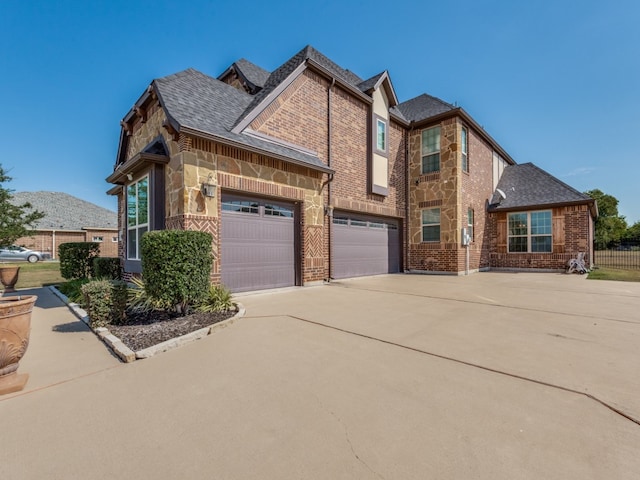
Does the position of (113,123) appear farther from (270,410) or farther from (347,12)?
(270,410)

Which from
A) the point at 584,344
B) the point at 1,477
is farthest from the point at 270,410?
the point at 584,344

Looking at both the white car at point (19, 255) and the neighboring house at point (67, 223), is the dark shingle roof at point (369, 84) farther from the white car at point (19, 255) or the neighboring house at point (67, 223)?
the white car at point (19, 255)

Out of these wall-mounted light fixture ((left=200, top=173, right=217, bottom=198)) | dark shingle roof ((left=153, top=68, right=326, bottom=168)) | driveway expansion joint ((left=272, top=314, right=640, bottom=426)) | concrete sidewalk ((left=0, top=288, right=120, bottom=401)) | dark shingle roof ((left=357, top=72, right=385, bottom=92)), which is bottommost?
concrete sidewalk ((left=0, top=288, right=120, bottom=401))

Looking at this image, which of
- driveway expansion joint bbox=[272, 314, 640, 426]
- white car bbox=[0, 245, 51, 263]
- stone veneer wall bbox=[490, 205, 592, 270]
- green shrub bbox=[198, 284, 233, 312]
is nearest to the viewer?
driveway expansion joint bbox=[272, 314, 640, 426]

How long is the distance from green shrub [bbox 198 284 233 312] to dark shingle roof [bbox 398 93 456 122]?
40.3 ft

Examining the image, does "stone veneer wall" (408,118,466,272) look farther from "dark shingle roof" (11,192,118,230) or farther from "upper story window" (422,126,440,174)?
"dark shingle roof" (11,192,118,230)

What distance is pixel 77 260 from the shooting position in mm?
10539

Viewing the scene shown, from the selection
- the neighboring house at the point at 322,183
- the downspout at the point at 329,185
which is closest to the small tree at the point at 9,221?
the neighboring house at the point at 322,183

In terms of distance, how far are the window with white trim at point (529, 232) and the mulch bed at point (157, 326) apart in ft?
50.9

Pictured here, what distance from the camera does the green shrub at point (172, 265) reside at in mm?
4742

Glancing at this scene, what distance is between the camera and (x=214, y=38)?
10188 mm

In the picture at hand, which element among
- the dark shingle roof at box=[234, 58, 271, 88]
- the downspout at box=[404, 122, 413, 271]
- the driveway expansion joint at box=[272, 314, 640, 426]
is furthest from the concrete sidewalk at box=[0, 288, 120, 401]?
the downspout at box=[404, 122, 413, 271]

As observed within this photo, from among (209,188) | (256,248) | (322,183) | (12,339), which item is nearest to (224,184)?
(209,188)

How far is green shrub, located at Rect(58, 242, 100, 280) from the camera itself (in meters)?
10.6
